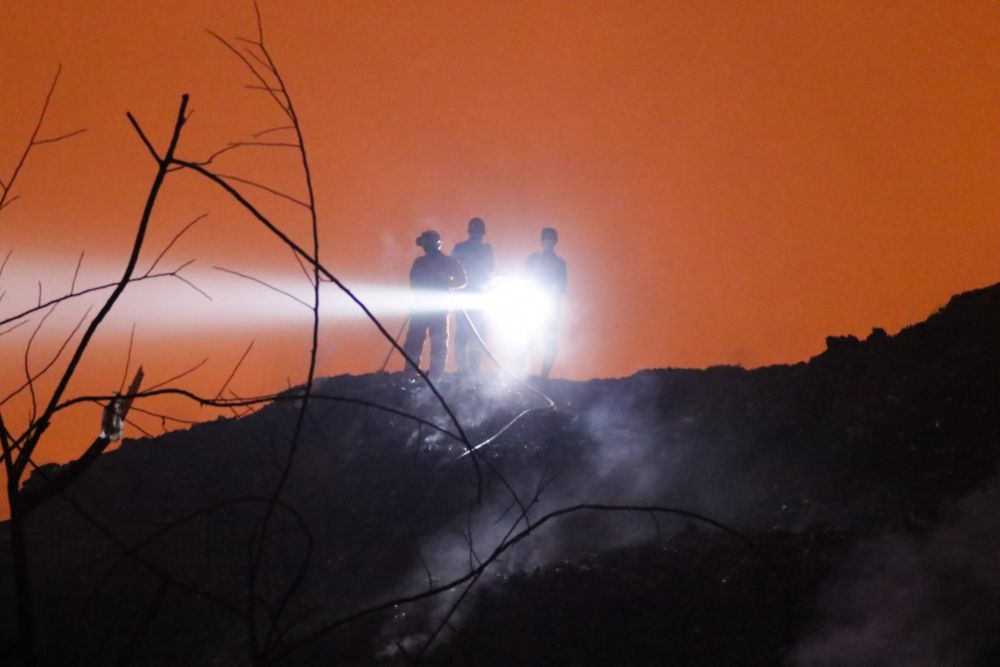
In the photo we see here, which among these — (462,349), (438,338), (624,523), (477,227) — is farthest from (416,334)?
(624,523)

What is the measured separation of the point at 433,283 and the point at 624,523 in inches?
151

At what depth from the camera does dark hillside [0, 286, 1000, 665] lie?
214 inches

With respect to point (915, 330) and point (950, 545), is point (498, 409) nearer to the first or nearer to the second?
point (915, 330)

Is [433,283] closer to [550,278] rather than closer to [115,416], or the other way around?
[550,278]

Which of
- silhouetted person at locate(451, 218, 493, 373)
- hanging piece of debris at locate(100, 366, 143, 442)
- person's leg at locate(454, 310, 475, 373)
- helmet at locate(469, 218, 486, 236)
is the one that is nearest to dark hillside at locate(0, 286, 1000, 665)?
hanging piece of debris at locate(100, 366, 143, 442)

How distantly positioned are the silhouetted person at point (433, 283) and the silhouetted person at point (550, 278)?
107 cm

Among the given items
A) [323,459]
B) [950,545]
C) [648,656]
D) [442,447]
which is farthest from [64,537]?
[950,545]

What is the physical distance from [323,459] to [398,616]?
458 cm

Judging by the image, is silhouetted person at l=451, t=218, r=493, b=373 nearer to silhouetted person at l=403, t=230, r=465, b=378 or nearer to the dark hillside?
silhouetted person at l=403, t=230, r=465, b=378

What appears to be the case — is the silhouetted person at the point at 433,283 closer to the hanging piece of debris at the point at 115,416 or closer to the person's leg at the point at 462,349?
the person's leg at the point at 462,349

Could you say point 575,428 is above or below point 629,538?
above

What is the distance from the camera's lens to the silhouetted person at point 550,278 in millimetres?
12062

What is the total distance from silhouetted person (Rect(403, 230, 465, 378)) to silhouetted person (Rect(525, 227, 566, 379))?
107 centimetres

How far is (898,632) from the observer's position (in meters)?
5.04
